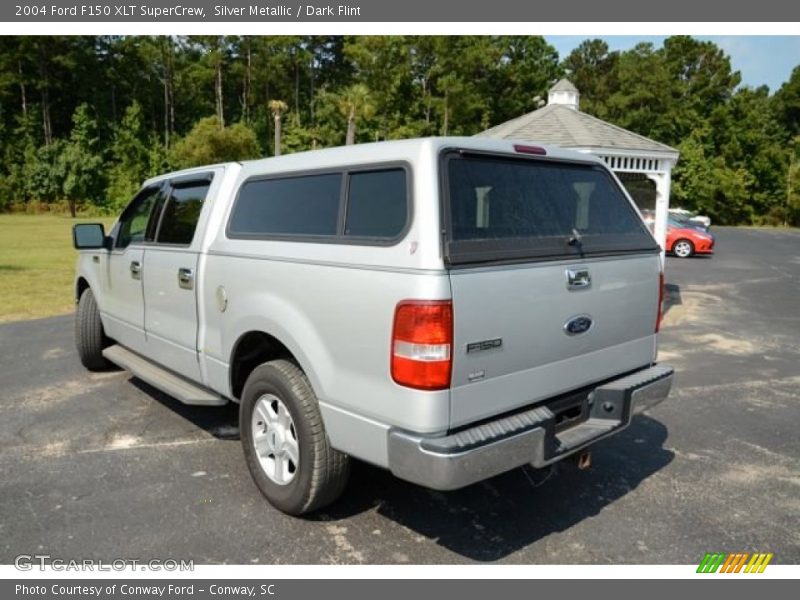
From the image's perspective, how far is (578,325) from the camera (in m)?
3.31

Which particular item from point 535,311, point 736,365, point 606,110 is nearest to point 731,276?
point 736,365

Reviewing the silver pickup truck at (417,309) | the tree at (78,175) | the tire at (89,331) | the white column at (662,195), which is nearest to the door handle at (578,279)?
the silver pickup truck at (417,309)

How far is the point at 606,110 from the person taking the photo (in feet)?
185

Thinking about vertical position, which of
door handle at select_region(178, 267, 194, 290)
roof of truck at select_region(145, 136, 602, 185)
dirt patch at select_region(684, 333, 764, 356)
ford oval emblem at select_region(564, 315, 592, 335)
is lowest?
dirt patch at select_region(684, 333, 764, 356)

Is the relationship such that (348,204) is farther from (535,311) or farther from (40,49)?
(40,49)

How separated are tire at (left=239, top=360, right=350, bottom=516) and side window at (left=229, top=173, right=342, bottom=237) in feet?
2.60

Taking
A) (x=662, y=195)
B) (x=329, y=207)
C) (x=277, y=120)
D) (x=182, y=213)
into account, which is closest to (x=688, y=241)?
(x=662, y=195)

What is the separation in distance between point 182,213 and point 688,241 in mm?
20498

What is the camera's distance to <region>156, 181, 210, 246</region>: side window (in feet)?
14.4

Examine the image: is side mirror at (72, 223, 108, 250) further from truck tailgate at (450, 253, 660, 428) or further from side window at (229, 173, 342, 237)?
truck tailgate at (450, 253, 660, 428)

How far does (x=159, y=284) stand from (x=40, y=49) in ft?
230

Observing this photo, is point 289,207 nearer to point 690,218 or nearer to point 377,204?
point 377,204

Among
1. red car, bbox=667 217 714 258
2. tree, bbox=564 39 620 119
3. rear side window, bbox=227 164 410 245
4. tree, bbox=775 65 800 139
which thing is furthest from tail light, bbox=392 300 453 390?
tree, bbox=775 65 800 139

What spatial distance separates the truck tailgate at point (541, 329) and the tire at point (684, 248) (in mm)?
19525
